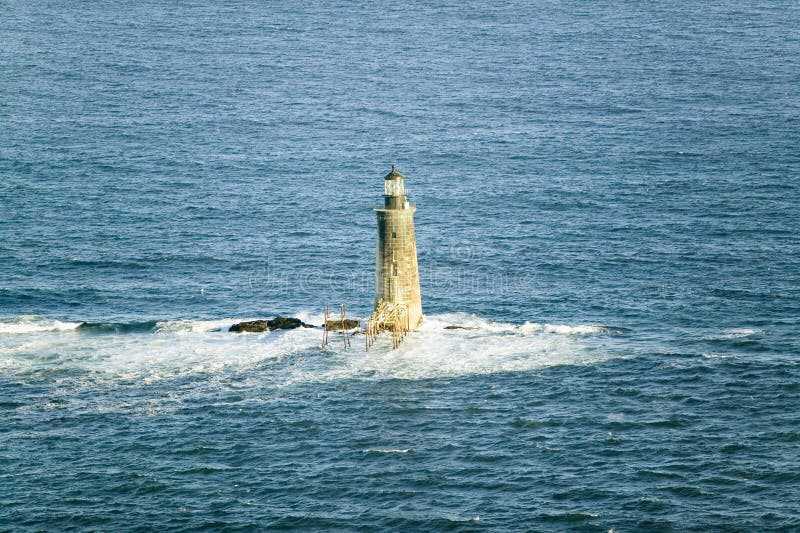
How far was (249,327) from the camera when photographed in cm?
10931

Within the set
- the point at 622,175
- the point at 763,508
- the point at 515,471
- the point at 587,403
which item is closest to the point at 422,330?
the point at 587,403

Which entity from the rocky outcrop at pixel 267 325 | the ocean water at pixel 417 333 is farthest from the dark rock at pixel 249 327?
the ocean water at pixel 417 333

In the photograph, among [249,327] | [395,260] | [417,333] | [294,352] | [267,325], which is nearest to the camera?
[294,352]

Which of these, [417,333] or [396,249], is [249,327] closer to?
[417,333]

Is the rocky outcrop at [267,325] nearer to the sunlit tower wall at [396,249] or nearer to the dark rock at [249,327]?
the dark rock at [249,327]

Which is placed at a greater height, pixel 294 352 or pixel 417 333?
pixel 417 333

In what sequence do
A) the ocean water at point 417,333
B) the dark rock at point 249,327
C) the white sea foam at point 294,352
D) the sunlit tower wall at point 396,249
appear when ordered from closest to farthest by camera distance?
the ocean water at point 417,333 < the white sea foam at point 294,352 < the sunlit tower wall at point 396,249 < the dark rock at point 249,327

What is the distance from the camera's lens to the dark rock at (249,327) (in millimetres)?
109250

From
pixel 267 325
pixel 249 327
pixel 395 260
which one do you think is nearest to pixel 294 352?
pixel 267 325

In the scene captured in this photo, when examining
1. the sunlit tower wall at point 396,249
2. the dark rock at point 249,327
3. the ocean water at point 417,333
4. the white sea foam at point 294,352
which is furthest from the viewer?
the dark rock at point 249,327

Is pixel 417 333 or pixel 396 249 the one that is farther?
pixel 417 333

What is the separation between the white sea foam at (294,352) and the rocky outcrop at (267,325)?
951 mm

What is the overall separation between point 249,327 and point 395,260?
14.3 m

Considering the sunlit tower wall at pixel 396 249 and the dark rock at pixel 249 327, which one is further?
the dark rock at pixel 249 327
